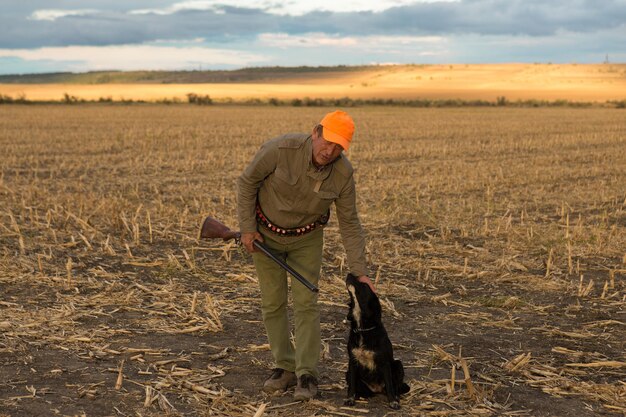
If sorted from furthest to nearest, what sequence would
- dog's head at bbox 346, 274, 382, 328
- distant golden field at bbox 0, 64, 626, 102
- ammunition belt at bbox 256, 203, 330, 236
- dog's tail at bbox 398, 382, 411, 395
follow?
1. distant golden field at bbox 0, 64, 626, 102
2. ammunition belt at bbox 256, 203, 330, 236
3. dog's tail at bbox 398, 382, 411, 395
4. dog's head at bbox 346, 274, 382, 328

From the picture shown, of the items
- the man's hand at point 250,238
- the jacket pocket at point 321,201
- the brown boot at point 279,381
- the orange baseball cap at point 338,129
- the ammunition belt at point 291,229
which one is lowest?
the brown boot at point 279,381

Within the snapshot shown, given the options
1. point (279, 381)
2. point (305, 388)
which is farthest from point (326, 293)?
point (305, 388)

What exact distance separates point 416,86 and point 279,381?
84420 millimetres

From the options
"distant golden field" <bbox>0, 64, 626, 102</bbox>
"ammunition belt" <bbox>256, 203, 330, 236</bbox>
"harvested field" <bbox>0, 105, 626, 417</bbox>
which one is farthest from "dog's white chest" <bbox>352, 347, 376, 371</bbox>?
"distant golden field" <bbox>0, 64, 626, 102</bbox>

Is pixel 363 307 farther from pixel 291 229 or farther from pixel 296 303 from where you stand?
pixel 291 229

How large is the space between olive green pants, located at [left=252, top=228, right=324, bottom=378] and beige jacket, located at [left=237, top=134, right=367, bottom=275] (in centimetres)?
15

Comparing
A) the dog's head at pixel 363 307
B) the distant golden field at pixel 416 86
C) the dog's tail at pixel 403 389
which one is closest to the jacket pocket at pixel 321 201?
the dog's head at pixel 363 307

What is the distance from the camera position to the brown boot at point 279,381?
5.84 metres

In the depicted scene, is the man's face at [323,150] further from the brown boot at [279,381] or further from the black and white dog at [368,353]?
the brown boot at [279,381]

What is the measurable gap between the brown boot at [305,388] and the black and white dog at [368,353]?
0.85ft

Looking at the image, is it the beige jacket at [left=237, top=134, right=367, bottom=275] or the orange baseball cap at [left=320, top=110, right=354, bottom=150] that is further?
the beige jacket at [left=237, top=134, right=367, bottom=275]

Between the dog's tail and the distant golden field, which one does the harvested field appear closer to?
the dog's tail

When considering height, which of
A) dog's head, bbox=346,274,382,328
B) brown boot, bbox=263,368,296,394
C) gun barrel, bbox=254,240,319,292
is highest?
gun barrel, bbox=254,240,319,292

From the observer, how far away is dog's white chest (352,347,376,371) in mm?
5438
